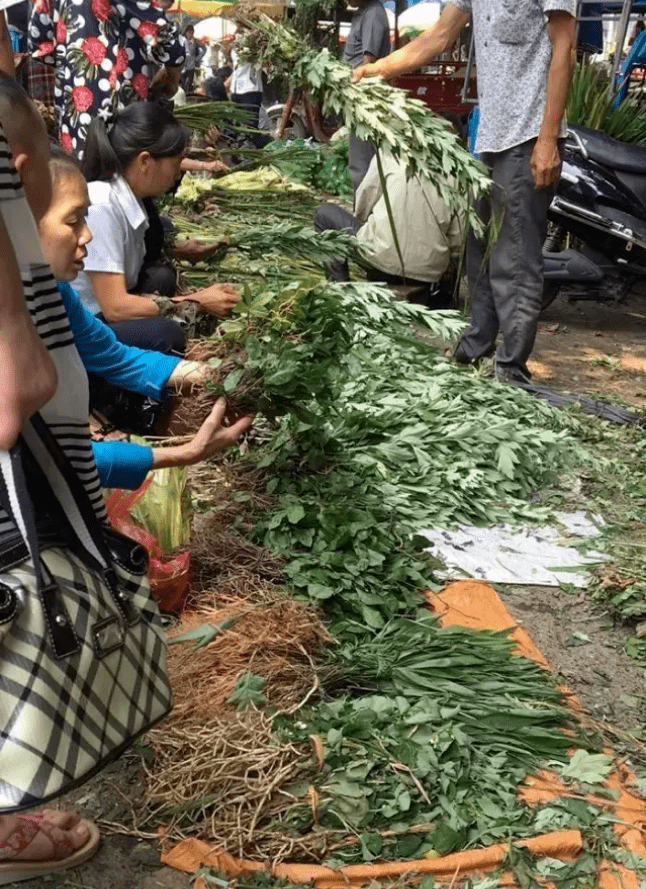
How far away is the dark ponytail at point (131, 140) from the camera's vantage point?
3.57 meters

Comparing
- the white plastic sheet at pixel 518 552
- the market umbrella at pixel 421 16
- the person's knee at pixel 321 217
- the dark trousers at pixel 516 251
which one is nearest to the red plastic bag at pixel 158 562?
the white plastic sheet at pixel 518 552

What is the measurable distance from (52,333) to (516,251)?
10.9 feet

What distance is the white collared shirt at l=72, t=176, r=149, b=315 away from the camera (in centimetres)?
341

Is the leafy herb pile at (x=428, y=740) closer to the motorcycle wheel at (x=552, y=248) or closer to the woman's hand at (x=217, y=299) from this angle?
the woman's hand at (x=217, y=299)

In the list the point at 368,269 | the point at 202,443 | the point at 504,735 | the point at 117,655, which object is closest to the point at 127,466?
the point at 202,443

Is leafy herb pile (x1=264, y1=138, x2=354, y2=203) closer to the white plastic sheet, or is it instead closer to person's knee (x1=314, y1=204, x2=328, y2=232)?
person's knee (x1=314, y1=204, x2=328, y2=232)

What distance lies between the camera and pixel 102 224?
134 inches

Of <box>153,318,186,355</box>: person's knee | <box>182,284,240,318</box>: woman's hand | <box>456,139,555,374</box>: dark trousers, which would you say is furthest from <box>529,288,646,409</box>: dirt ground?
<box>153,318,186,355</box>: person's knee

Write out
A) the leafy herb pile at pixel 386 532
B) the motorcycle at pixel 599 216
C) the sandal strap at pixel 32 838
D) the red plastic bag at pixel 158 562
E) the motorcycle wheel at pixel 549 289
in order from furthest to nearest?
the motorcycle wheel at pixel 549 289, the motorcycle at pixel 599 216, the red plastic bag at pixel 158 562, the leafy herb pile at pixel 386 532, the sandal strap at pixel 32 838

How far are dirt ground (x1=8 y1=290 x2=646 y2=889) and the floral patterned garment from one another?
8.02ft

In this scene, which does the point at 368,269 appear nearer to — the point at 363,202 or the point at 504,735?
the point at 363,202

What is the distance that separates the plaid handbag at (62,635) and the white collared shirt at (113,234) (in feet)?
6.80

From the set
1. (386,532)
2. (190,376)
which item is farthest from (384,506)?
(190,376)

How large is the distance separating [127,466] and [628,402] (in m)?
3.27
